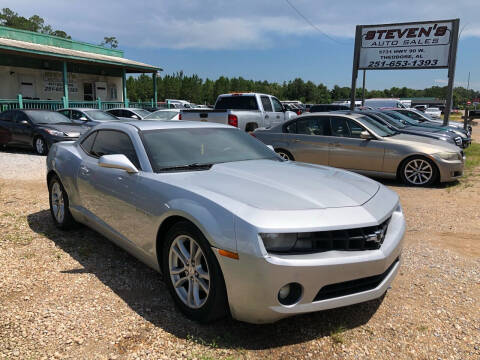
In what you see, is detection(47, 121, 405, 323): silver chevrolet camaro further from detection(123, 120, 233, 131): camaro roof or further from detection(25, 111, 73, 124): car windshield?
detection(25, 111, 73, 124): car windshield

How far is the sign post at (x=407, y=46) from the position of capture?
13.9 m

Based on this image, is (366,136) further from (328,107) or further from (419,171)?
(328,107)

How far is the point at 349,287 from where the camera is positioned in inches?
104

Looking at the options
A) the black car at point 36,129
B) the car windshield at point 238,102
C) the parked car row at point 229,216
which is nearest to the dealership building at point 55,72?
the black car at point 36,129

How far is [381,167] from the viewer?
329 inches

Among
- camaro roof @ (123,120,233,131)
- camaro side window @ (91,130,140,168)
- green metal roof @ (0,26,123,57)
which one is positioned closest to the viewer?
camaro side window @ (91,130,140,168)

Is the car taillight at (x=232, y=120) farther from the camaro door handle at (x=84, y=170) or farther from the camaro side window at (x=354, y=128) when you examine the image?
the camaro door handle at (x=84, y=170)

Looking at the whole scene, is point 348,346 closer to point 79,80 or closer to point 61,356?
point 61,356

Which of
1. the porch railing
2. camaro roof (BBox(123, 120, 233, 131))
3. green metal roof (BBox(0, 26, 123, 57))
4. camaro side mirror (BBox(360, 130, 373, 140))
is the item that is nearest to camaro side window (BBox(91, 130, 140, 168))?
camaro roof (BBox(123, 120, 233, 131))

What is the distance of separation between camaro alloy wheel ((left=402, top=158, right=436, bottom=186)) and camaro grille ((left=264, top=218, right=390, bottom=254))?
602 cm

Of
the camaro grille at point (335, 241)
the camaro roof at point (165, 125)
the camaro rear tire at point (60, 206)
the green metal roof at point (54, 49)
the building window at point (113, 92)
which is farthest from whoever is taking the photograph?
the building window at point (113, 92)

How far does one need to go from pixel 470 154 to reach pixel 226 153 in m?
12.5

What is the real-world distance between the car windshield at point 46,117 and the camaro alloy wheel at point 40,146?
663mm

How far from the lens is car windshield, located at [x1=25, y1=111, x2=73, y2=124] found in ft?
40.0
